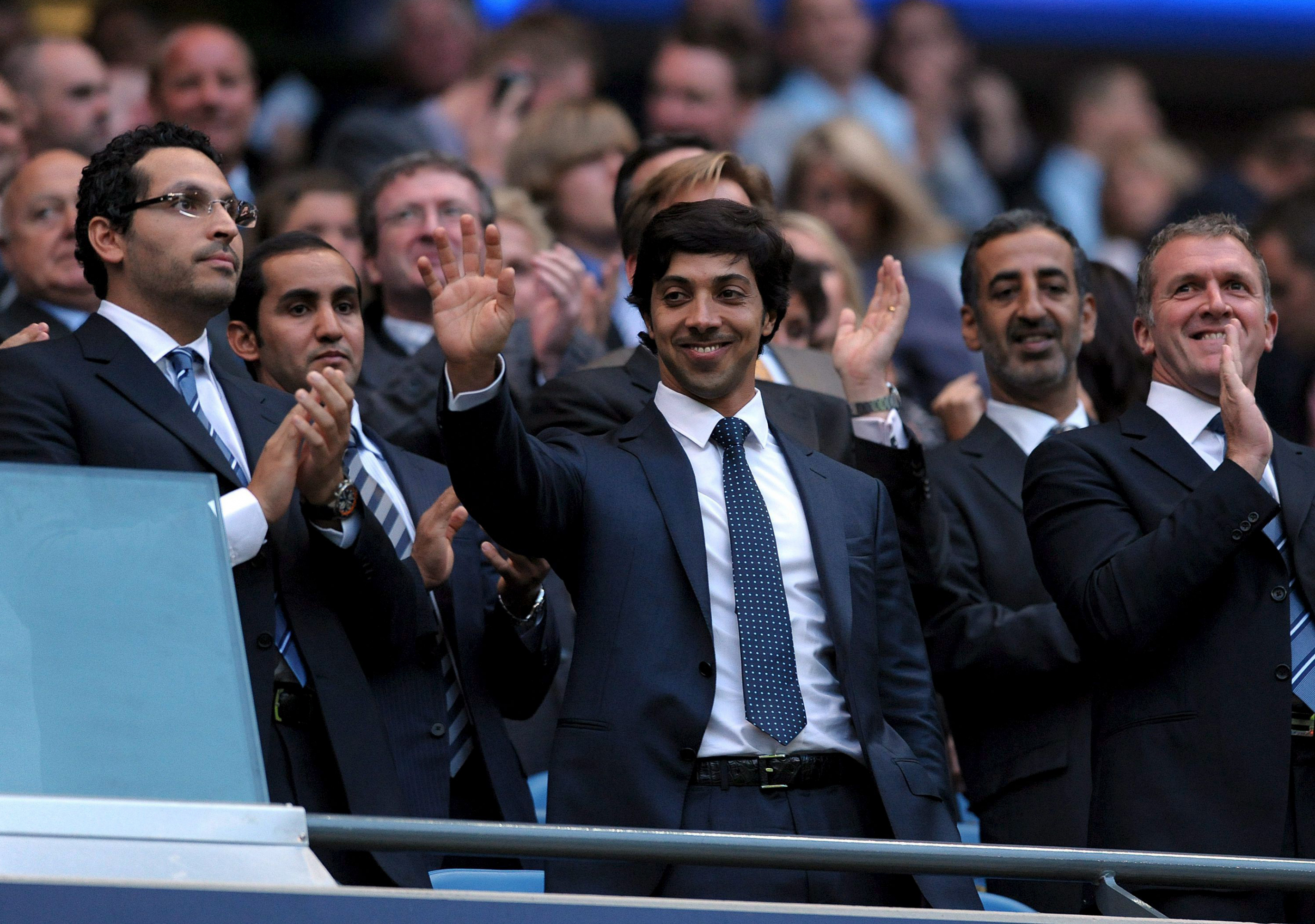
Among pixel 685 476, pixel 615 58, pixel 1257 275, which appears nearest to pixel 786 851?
pixel 685 476

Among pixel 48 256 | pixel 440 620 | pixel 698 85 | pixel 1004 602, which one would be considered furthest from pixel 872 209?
pixel 440 620

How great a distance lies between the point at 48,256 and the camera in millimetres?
5156

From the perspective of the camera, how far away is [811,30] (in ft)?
30.7

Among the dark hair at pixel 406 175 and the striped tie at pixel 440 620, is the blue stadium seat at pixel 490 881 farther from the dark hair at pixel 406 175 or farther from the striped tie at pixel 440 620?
the dark hair at pixel 406 175

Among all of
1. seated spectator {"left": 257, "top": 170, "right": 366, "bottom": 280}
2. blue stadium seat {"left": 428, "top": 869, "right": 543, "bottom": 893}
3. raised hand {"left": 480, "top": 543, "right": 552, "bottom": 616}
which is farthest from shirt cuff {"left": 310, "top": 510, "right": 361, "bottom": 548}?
seated spectator {"left": 257, "top": 170, "right": 366, "bottom": 280}

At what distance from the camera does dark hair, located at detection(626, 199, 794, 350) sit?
3814mm

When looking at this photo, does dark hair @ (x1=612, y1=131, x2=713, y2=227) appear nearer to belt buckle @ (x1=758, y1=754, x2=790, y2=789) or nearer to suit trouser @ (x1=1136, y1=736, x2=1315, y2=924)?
belt buckle @ (x1=758, y1=754, x2=790, y2=789)

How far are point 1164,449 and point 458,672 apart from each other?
62.3 inches

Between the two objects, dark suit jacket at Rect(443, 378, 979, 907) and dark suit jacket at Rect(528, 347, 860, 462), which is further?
dark suit jacket at Rect(528, 347, 860, 462)

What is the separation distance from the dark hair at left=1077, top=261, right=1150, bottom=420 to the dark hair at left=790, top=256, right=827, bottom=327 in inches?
30.7

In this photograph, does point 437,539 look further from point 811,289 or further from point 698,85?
point 698,85

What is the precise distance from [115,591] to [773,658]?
1.23 meters

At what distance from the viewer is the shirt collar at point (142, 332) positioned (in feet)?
12.5

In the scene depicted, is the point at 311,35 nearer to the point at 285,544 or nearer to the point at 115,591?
the point at 285,544
